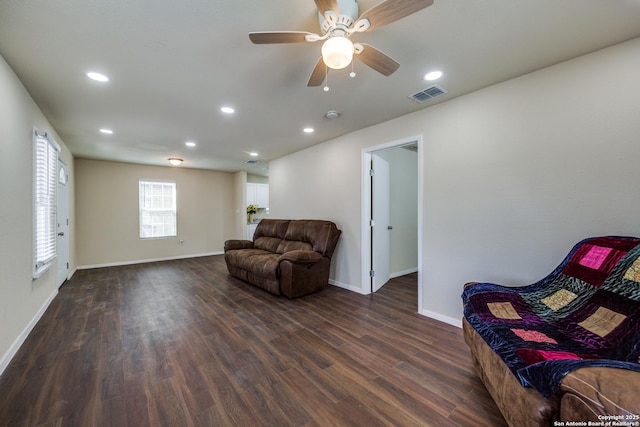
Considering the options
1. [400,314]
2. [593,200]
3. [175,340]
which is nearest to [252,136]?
[175,340]

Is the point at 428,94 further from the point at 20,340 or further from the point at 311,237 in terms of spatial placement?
the point at 20,340

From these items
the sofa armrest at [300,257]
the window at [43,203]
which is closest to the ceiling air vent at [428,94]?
the sofa armrest at [300,257]

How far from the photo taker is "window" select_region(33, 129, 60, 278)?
2.80m

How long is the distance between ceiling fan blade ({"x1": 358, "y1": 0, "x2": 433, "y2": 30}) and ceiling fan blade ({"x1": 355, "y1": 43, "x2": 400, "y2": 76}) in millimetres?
192

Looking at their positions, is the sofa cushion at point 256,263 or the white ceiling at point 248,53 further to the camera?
the sofa cushion at point 256,263

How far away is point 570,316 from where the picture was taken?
164cm

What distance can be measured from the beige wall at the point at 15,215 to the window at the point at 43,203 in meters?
0.12

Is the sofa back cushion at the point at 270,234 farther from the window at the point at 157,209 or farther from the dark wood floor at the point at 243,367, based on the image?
the window at the point at 157,209

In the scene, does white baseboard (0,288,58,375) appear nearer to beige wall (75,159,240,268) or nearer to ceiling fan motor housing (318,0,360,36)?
beige wall (75,159,240,268)

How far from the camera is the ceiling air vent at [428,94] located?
2.57 metres

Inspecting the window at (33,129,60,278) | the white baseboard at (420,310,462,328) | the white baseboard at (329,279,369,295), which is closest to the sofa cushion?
the white baseboard at (329,279,369,295)

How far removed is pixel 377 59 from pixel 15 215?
11.3 feet

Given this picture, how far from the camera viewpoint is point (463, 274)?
8.95ft

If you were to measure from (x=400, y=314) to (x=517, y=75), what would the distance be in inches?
110
